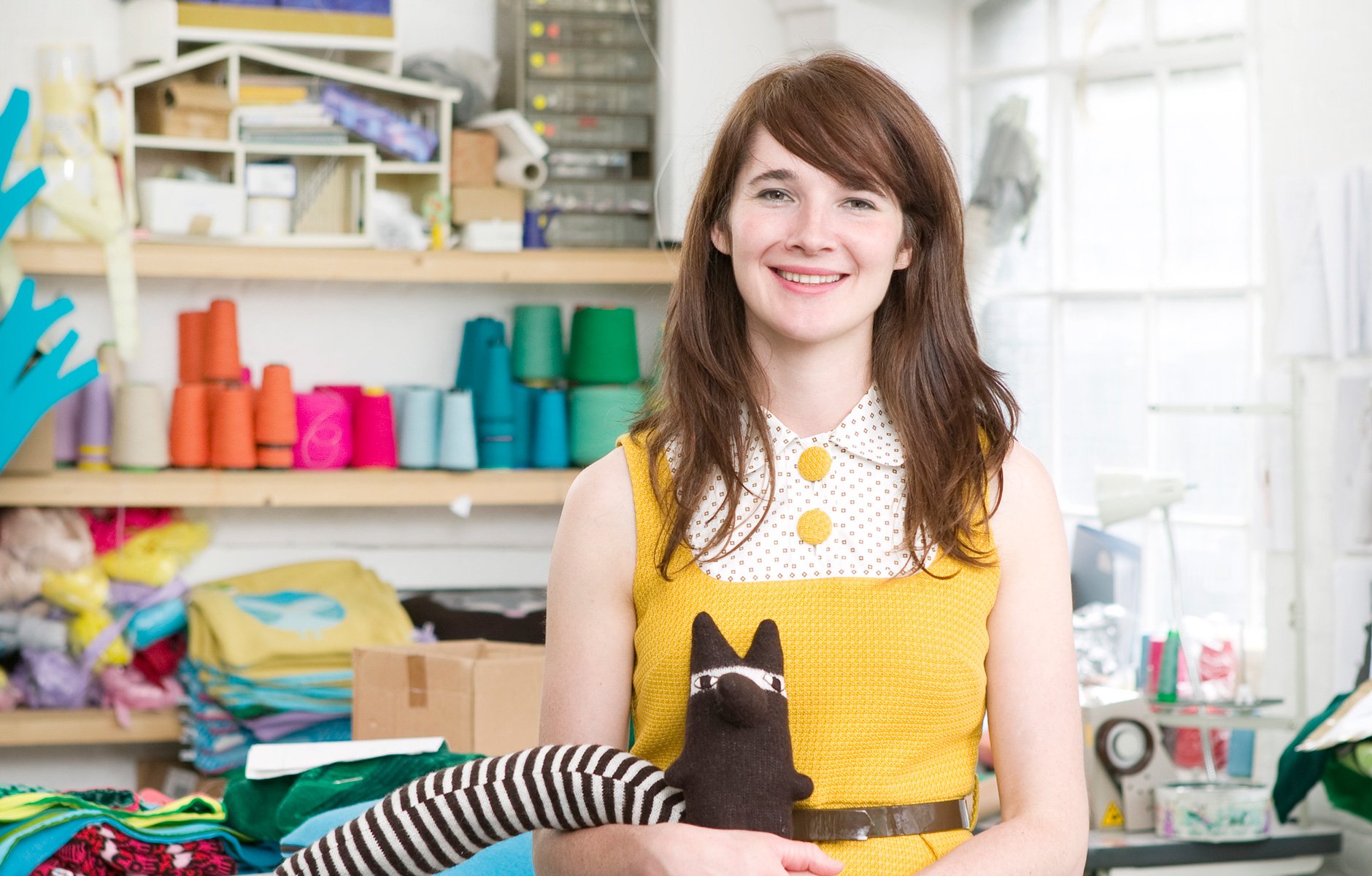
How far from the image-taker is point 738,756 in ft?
3.14

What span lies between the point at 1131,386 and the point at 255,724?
6.16 feet

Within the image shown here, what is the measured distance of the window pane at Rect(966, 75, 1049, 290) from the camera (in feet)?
10.1

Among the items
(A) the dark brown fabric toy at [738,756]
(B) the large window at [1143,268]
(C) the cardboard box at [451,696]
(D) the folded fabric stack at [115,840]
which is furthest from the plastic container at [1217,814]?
(A) the dark brown fabric toy at [738,756]

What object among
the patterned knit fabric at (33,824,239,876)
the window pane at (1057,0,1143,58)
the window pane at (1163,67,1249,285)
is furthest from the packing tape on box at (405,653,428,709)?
the window pane at (1057,0,1143,58)

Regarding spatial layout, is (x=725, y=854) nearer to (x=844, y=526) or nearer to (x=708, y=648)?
(x=708, y=648)

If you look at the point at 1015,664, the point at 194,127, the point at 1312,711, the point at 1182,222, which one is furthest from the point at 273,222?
the point at 1015,664

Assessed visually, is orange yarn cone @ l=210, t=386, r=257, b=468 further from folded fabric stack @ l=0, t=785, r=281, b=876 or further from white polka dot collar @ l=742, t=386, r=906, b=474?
white polka dot collar @ l=742, t=386, r=906, b=474

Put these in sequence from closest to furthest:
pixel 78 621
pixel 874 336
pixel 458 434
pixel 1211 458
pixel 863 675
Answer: pixel 863 675 → pixel 874 336 → pixel 1211 458 → pixel 78 621 → pixel 458 434

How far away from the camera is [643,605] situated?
1091mm

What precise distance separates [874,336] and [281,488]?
225 centimetres

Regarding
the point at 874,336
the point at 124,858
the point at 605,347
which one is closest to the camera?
the point at 874,336

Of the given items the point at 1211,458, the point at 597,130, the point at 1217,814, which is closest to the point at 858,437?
the point at 1217,814

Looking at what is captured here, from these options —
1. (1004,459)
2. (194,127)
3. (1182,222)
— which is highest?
(194,127)

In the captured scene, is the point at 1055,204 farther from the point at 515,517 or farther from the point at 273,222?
the point at 273,222
